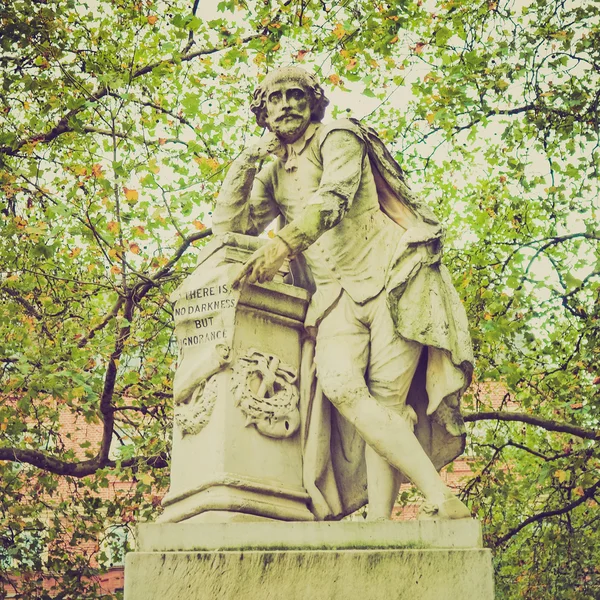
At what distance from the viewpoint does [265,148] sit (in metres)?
6.14

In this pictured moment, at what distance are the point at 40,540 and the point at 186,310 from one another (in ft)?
20.5

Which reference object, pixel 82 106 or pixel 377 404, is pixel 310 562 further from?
pixel 82 106

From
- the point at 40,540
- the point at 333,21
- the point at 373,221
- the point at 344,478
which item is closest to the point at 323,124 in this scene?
the point at 373,221

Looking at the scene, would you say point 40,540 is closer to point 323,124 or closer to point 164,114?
point 164,114

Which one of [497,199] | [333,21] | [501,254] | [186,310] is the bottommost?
[186,310]

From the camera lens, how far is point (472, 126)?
1197 cm

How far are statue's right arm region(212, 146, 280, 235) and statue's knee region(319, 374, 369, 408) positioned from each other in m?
1.16

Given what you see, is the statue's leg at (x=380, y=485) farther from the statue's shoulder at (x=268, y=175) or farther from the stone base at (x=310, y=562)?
the statue's shoulder at (x=268, y=175)

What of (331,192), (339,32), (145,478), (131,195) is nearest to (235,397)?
(331,192)

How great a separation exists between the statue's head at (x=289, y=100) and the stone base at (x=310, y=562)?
224cm

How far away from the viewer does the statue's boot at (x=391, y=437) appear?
5406 millimetres

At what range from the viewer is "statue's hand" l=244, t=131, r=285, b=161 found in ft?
20.1

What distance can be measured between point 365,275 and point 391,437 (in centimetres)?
91

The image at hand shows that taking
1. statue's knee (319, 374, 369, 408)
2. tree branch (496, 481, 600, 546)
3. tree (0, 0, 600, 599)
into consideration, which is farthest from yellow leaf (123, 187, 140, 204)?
statue's knee (319, 374, 369, 408)
